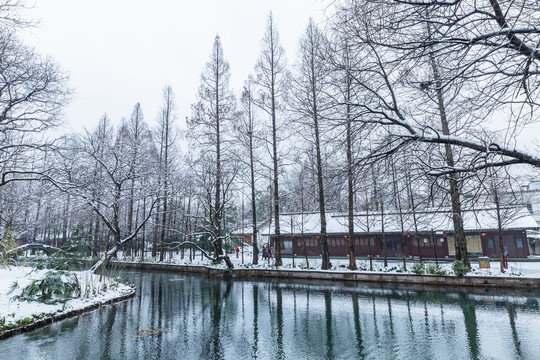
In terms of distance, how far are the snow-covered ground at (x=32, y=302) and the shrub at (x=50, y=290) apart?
0.59 ft

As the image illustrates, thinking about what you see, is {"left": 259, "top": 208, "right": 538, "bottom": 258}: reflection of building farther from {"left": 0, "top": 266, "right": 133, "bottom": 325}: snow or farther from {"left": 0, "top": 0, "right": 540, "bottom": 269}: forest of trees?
{"left": 0, "top": 266, "right": 133, "bottom": 325}: snow

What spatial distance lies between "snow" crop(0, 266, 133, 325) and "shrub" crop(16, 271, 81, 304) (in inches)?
7.0

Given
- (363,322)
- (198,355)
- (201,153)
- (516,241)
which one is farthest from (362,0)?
(516,241)

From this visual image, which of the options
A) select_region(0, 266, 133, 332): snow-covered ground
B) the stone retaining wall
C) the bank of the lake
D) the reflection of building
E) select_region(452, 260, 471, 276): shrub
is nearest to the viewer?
the bank of the lake

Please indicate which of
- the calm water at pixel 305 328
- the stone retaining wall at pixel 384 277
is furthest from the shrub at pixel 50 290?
the stone retaining wall at pixel 384 277

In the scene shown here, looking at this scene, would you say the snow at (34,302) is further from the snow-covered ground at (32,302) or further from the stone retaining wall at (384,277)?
the stone retaining wall at (384,277)

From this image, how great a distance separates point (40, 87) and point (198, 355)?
885 centimetres

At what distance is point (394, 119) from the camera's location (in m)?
4.10

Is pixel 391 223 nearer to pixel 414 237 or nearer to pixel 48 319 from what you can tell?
pixel 414 237

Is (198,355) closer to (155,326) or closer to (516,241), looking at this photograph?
(155,326)

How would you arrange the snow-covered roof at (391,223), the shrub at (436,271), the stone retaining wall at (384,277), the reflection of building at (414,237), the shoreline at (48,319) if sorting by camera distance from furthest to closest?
the reflection of building at (414,237)
the snow-covered roof at (391,223)
the shrub at (436,271)
the stone retaining wall at (384,277)
the shoreline at (48,319)

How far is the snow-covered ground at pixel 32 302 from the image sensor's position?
7.31 m

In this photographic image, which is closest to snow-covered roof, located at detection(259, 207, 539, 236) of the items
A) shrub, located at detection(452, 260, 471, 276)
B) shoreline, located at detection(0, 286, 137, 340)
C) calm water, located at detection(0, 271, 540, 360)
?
shrub, located at detection(452, 260, 471, 276)

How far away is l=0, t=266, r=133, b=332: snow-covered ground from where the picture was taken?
24.0ft
